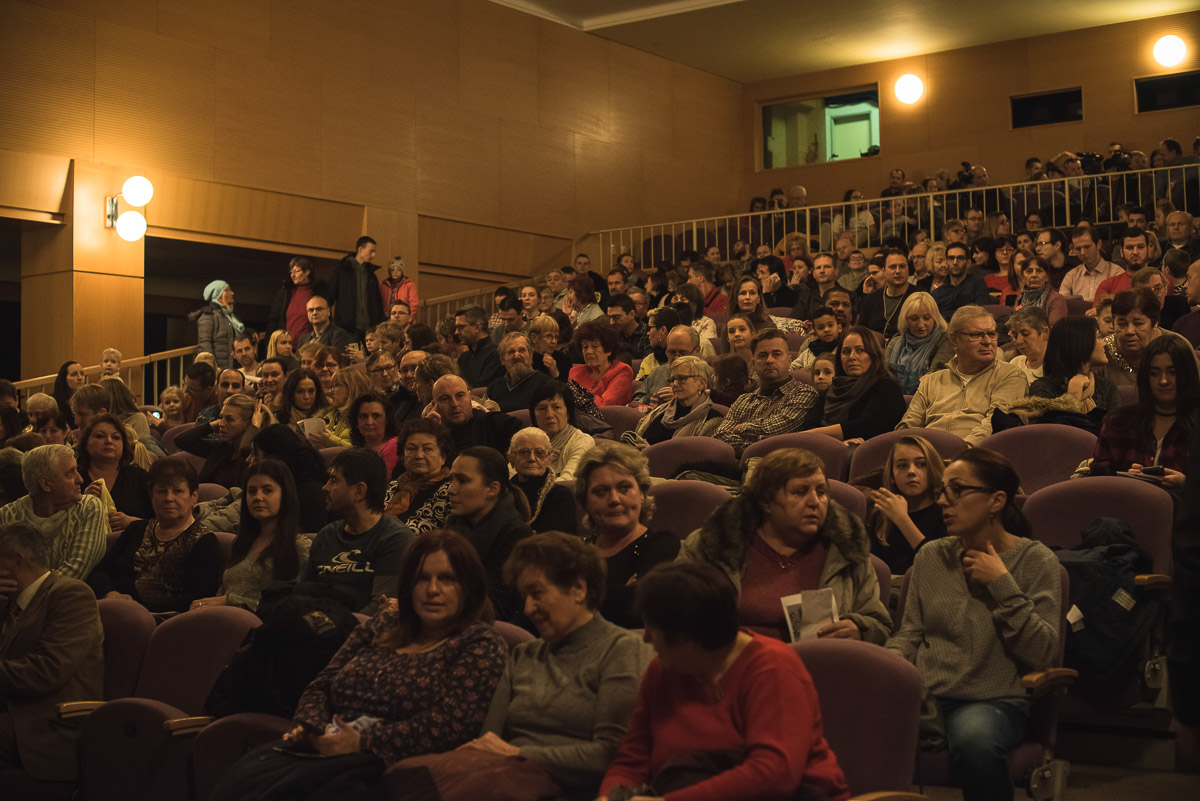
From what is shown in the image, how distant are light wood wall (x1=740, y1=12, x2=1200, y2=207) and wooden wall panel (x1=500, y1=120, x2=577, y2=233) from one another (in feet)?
8.35

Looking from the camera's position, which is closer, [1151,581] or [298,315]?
[1151,581]

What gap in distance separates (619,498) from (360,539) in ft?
2.76

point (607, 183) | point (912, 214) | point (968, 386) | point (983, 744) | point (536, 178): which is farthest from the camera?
point (607, 183)

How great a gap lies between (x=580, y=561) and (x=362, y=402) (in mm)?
2812

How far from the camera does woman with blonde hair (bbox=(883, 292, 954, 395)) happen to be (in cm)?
532

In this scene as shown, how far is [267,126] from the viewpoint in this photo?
402 inches

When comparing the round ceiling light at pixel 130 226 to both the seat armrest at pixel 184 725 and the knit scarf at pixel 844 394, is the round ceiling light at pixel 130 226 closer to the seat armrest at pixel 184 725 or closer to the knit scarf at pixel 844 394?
the knit scarf at pixel 844 394

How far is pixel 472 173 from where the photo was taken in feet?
38.1

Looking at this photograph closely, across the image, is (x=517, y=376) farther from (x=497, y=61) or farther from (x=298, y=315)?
(x=497, y=61)

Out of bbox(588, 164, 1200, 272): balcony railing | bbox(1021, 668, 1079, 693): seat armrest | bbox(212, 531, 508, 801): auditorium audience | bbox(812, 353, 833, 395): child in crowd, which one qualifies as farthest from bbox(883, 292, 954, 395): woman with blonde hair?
bbox(588, 164, 1200, 272): balcony railing

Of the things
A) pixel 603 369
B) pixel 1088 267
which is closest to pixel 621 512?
pixel 603 369

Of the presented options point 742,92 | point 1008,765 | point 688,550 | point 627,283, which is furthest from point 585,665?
point 742,92

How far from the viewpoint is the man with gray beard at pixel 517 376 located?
18.7ft

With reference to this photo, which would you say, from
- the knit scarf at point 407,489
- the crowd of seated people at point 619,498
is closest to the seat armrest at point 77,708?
the crowd of seated people at point 619,498
